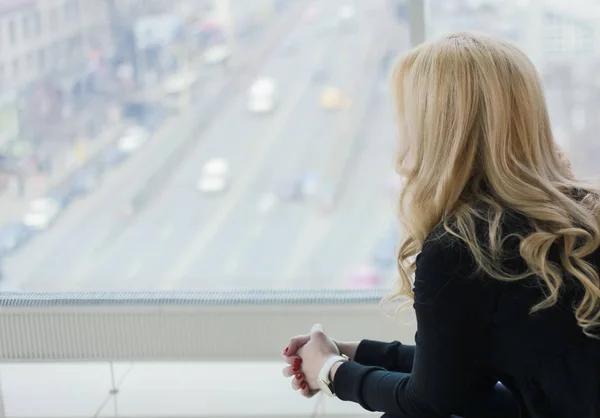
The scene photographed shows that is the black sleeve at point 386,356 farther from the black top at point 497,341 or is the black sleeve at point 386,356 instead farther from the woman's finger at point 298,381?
the black top at point 497,341

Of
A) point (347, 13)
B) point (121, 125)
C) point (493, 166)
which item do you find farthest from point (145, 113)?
point (493, 166)

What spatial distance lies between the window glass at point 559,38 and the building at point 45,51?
3.59 feet

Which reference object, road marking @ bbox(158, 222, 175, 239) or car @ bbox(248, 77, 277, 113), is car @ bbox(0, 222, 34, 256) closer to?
road marking @ bbox(158, 222, 175, 239)

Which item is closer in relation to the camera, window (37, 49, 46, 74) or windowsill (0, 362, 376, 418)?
windowsill (0, 362, 376, 418)

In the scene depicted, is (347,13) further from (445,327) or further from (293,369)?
(445,327)

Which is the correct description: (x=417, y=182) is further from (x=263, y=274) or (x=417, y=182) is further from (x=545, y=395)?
(x=263, y=274)

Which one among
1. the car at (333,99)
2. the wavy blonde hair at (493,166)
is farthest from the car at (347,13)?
the wavy blonde hair at (493,166)

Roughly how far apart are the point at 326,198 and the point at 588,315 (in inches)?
59.2

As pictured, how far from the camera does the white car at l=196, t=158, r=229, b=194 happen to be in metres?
2.92

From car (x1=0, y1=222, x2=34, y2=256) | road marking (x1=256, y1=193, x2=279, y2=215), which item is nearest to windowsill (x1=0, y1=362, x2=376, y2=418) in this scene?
car (x1=0, y1=222, x2=34, y2=256)

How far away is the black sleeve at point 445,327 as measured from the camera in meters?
1.52

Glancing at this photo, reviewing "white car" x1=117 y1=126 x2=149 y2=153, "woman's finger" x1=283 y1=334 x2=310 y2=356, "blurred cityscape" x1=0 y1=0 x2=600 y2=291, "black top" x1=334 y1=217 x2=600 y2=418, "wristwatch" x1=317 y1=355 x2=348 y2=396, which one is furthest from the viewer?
"white car" x1=117 y1=126 x2=149 y2=153

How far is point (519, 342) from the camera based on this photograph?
1517 mm

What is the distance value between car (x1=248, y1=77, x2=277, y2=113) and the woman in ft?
3.94
